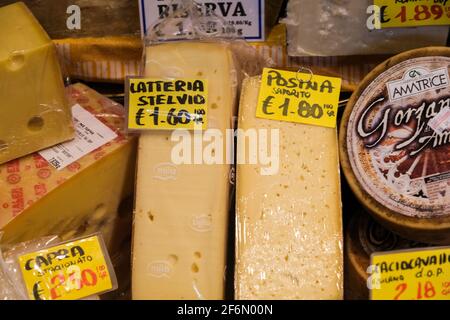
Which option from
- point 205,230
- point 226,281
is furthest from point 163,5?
point 226,281

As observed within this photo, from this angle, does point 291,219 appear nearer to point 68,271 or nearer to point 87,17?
point 68,271

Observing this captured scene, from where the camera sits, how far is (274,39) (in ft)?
5.61

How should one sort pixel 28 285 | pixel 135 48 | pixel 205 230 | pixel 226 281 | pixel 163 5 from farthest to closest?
1. pixel 135 48
2. pixel 163 5
3. pixel 226 281
4. pixel 205 230
5. pixel 28 285

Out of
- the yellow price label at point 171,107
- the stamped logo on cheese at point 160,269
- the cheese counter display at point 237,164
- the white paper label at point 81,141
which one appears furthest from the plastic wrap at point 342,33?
the stamped logo on cheese at point 160,269

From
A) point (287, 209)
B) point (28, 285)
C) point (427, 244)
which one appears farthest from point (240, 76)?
point (28, 285)

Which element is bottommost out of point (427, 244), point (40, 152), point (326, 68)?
point (427, 244)

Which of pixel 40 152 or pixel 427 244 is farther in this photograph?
pixel 40 152

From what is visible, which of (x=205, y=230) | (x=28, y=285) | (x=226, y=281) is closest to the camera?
(x=28, y=285)

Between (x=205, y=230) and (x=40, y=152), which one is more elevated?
(x=40, y=152)

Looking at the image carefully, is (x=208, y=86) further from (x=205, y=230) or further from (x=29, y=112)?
(x=29, y=112)

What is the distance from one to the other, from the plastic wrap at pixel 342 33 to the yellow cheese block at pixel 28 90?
2.17 feet

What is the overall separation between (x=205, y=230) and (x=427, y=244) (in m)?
0.56

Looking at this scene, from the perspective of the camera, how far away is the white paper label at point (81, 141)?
5.05 feet

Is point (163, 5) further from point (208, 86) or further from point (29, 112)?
point (29, 112)
